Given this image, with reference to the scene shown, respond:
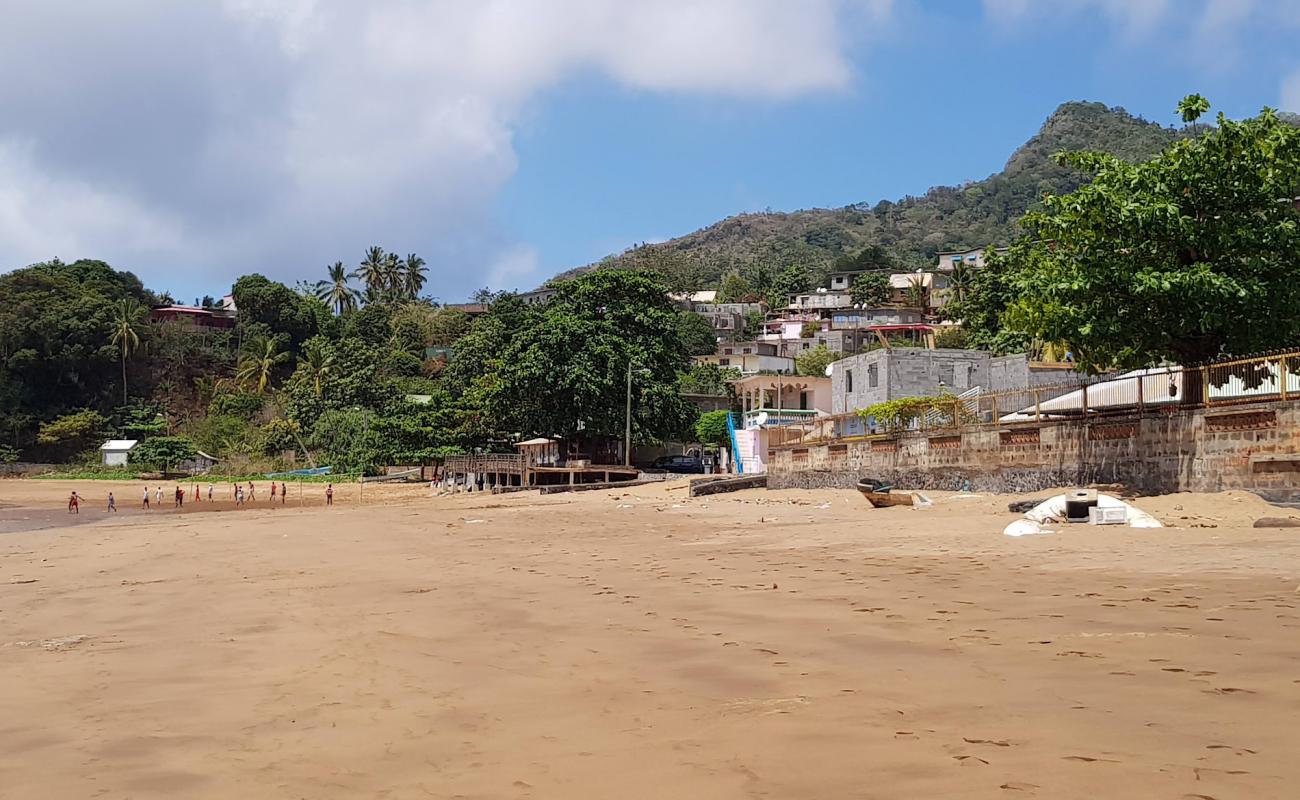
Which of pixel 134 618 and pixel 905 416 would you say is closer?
pixel 134 618

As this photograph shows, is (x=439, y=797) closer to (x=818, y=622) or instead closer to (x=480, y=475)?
(x=818, y=622)

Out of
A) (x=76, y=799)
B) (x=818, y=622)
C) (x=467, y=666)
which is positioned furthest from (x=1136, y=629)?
(x=76, y=799)

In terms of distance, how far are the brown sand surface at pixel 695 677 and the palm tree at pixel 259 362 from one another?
7853cm

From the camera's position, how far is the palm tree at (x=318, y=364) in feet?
254

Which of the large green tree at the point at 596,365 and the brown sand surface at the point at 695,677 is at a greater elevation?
the large green tree at the point at 596,365

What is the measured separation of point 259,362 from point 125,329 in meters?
11.4

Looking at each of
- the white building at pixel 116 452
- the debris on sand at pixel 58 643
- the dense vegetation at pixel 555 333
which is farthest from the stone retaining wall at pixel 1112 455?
the white building at pixel 116 452

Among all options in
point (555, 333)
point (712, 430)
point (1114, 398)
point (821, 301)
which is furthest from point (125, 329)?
point (1114, 398)

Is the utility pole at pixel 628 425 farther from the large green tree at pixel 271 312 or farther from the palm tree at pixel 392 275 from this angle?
the palm tree at pixel 392 275

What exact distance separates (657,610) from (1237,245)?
15097mm

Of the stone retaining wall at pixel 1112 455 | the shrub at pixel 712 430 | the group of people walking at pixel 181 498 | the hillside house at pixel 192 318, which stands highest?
the hillside house at pixel 192 318

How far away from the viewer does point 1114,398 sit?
65.6 feet

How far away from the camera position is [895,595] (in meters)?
7.96

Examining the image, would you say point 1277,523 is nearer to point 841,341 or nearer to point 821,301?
point 841,341
